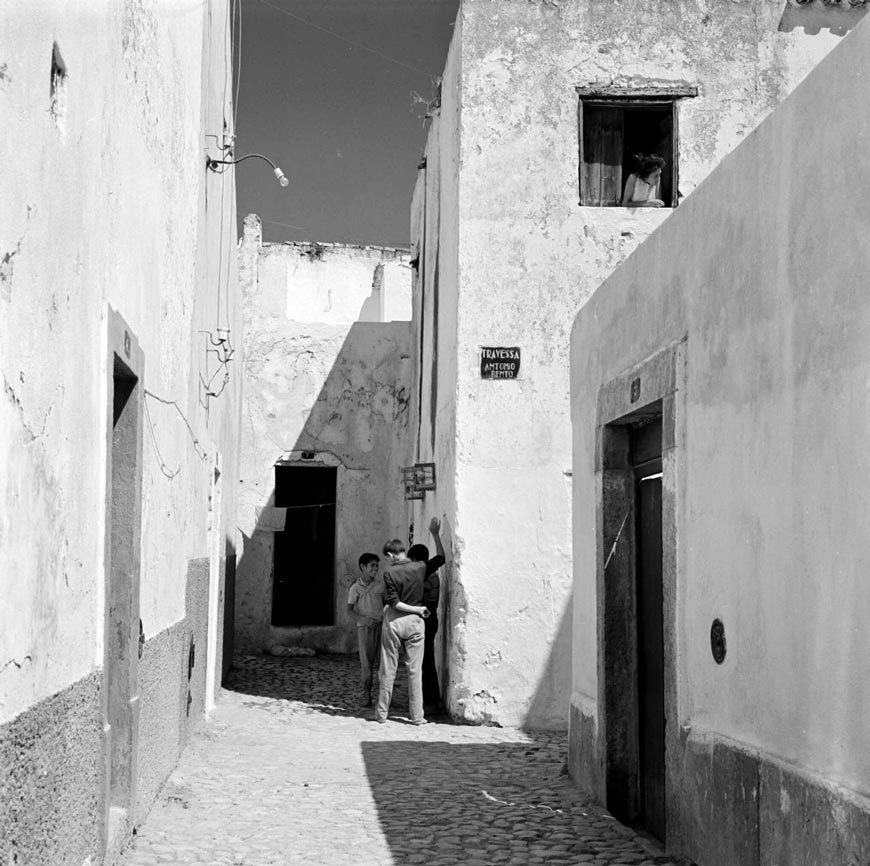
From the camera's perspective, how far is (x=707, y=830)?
17.2 ft

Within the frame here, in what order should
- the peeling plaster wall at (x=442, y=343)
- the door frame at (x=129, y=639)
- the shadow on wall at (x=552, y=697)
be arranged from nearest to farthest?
the door frame at (x=129, y=639)
the shadow on wall at (x=552, y=697)
the peeling plaster wall at (x=442, y=343)

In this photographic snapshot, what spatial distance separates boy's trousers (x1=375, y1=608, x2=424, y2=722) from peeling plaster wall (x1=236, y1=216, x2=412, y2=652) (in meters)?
5.97

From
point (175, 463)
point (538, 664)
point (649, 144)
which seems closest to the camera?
point (175, 463)

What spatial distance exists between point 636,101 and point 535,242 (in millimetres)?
1613

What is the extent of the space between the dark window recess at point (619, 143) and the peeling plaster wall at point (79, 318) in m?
4.40

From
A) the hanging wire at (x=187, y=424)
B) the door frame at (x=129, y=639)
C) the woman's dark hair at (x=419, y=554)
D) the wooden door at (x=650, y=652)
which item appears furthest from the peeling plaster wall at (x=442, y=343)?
the door frame at (x=129, y=639)

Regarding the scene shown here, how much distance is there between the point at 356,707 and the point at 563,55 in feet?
20.5

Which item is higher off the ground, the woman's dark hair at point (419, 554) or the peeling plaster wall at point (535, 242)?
the peeling plaster wall at point (535, 242)

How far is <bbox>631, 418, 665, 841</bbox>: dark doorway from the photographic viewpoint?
669 centimetres

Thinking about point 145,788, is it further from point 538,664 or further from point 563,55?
point 563,55

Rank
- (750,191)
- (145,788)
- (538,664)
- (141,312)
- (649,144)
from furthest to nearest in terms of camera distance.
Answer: (649,144) < (538,664) < (145,788) < (141,312) < (750,191)

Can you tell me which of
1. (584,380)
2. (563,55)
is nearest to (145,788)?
(584,380)

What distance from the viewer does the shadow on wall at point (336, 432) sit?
677 inches

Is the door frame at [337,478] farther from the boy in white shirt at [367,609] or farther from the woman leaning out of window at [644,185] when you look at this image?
the woman leaning out of window at [644,185]
